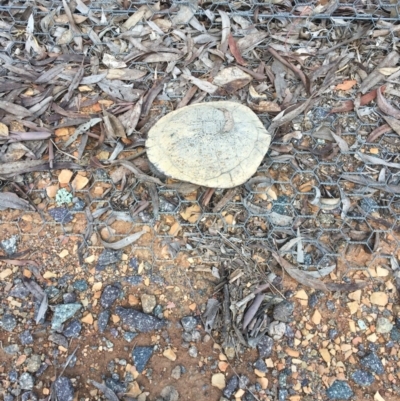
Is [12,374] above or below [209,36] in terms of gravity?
below

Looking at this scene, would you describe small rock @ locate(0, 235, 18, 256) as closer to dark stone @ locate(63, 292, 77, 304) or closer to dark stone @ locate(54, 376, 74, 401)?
dark stone @ locate(63, 292, 77, 304)

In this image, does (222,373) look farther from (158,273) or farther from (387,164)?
(387,164)

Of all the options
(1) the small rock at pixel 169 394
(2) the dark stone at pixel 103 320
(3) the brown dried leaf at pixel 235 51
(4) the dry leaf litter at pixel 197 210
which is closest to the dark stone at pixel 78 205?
(4) the dry leaf litter at pixel 197 210

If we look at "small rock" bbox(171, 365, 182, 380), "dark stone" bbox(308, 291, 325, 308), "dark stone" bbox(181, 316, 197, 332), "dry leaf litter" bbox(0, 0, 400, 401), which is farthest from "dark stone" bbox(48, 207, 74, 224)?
"dark stone" bbox(308, 291, 325, 308)

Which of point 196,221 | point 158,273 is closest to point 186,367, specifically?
point 158,273

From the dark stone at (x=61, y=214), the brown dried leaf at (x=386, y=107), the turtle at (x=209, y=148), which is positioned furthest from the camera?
the brown dried leaf at (x=386, y=107)

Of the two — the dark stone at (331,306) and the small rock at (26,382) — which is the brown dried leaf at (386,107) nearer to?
the dark stone at (331,306)

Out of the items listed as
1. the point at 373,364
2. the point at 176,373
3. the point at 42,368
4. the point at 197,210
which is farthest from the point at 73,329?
the point at 373,364
